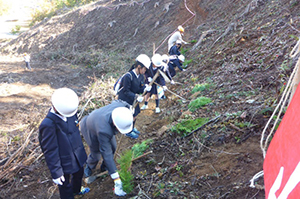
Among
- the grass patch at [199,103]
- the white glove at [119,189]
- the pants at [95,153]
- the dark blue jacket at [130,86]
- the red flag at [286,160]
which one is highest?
the dark blue jacket at [130,86]

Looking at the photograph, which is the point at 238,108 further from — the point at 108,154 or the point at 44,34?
the point at 44,34

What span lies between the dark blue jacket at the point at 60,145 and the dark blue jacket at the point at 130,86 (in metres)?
1.74

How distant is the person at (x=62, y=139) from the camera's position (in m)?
2.68

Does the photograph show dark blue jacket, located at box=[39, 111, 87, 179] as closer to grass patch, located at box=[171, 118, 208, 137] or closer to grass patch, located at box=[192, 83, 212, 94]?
grass patch, located at box=[171, 118, 208, 137]

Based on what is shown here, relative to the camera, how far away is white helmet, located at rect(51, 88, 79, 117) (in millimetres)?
2688

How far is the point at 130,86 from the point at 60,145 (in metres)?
2.17

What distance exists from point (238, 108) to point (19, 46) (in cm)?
2532

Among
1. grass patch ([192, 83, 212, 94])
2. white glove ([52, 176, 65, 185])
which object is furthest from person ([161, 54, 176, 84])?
white glove ([52, 176, 65, 185])

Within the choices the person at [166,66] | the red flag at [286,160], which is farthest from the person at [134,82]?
the red flag at [286,160]

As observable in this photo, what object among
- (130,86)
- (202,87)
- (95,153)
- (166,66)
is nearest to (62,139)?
(95,153)

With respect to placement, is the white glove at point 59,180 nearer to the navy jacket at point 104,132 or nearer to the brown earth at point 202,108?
the navy jacket at point 104,132

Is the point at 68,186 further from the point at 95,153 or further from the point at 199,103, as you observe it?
the point at 199,103

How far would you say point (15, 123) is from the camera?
22.8 ft

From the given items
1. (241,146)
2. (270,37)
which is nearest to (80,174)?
(241,146)
